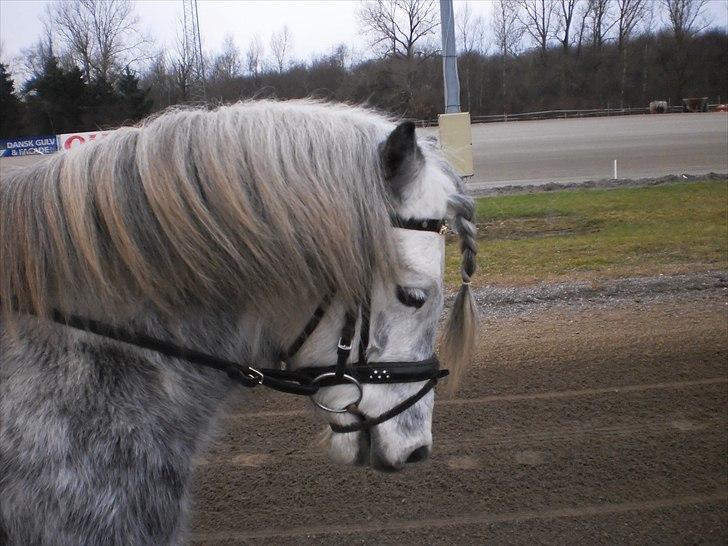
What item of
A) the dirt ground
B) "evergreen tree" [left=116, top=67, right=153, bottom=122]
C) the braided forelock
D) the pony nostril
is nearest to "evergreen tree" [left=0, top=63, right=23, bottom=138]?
"evergreen tree" [left=116, top=67, right=153, bottom=122]

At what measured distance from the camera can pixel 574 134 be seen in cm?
3027

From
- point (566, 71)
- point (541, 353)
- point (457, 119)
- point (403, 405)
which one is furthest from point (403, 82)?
point (566, 71)

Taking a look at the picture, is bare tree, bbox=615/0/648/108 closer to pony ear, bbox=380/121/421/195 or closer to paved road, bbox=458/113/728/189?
paved road, bbox=458/113/728/189

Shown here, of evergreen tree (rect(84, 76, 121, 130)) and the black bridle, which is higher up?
evergreen tree (rect(84, 76, 121, 130))

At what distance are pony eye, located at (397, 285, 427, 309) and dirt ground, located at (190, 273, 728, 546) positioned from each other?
2.21ft

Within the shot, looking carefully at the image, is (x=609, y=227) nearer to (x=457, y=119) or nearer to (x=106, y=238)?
(x=457, y=119)

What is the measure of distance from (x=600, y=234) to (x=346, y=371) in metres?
9.42

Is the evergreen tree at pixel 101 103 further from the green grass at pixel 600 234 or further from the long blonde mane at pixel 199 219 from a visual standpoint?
the long blonde mane at pixel 199 219

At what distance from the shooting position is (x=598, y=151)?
23.0m

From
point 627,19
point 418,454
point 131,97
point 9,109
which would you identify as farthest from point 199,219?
point 627,19

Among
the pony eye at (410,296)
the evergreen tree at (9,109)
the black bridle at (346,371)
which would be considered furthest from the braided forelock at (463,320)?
the evergreen tree at (9,109)

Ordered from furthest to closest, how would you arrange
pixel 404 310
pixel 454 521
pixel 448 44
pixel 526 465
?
pixel 448 44 < pixel 526 465 < pixel 454 521 < pixel 404 310

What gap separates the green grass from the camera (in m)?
8.41

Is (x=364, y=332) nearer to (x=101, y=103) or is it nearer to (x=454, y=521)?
(x=454, y=521)
